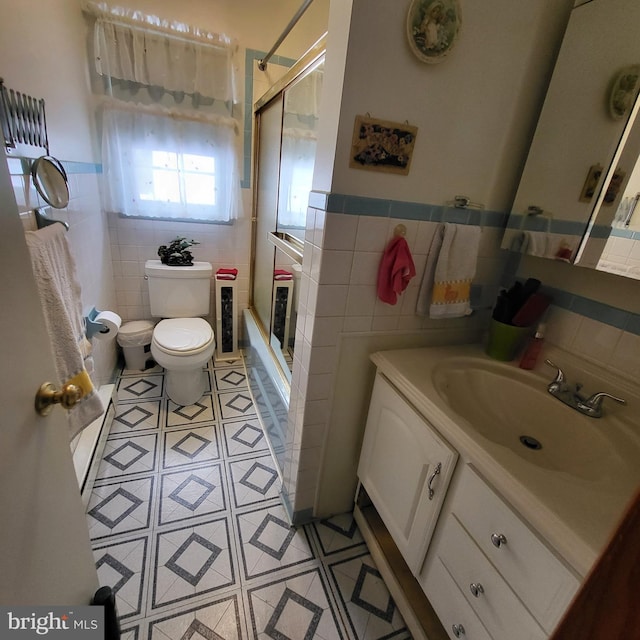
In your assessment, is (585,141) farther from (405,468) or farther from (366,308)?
(405,468)

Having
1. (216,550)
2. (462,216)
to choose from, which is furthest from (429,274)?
(216,550)

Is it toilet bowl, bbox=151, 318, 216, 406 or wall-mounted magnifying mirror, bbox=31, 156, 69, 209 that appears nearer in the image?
wall-mounted magnifying mirror, bbox=31, 156, 69, 209

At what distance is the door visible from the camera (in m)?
0.53

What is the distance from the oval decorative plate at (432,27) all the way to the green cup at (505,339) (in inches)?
34.4

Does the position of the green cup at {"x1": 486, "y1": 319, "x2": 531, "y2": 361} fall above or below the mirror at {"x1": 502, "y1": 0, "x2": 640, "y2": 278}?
below

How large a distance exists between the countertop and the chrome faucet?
2 centimetres

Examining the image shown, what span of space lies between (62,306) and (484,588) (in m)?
1.37

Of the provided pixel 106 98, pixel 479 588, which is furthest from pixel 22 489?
pixel 106 98

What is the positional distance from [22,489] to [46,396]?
0.16 m

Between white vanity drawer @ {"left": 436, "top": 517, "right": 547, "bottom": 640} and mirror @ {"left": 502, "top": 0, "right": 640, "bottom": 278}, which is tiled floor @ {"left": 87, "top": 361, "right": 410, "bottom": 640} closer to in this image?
white vanity drawer @ {"left": 436, "top": 517, "right": 547, "bottom": 640}

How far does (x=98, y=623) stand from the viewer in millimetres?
812

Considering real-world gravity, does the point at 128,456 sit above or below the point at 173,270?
below

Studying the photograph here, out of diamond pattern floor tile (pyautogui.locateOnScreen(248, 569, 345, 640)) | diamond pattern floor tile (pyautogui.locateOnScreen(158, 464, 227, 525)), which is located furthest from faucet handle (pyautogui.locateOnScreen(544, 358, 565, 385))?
diamond pattern floor tile (pyautogui.locateOnScreen(158, 464, 227, 525))

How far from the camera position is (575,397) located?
975 mm
